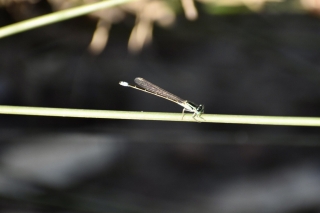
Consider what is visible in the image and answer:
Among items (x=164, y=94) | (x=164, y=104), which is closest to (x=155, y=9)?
(x=164, y=94)

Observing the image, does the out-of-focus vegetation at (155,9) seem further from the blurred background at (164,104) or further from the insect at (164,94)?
the insect at (164,94)

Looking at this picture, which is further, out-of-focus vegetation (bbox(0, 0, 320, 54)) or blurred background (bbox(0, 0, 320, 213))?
blurred background (bbox(0, 0, 320, 213))

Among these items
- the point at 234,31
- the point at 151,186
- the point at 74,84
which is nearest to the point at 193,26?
the point at 234,31

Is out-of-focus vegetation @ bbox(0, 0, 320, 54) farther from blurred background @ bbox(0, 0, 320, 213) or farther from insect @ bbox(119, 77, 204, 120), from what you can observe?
insect @ bbox(119, 77, 204, 120)

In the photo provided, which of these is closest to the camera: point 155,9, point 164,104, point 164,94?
point 164,94

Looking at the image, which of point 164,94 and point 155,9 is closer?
point 164,94

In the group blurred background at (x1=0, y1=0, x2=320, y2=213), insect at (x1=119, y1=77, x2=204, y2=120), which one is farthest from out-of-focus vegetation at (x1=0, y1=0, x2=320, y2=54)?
insect at (x1=119, y1=77, x2=204, y2=120)

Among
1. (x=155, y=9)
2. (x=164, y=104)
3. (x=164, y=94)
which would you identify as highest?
(x=155, y=9)

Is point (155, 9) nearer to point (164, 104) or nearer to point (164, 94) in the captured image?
point (164, 94)

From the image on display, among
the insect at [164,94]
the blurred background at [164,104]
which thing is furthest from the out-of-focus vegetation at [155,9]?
the insect at [164,94]
